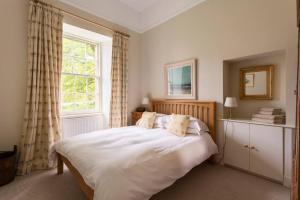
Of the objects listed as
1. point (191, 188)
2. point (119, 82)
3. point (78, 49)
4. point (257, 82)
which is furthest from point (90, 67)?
point (257, 82)

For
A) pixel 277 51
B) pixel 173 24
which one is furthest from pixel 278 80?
pixel 173 24

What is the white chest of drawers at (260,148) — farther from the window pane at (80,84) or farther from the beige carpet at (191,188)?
the window pane at (80,84)

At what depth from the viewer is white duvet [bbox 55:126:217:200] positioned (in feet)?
4.23

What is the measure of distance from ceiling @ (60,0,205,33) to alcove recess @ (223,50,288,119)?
142 centimetres

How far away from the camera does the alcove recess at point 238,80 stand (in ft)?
7.47

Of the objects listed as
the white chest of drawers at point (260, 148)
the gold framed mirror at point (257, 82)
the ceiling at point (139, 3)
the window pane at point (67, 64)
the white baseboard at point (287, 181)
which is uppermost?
the ceiling at point (139, 3)

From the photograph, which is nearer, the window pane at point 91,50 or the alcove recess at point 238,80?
the alcove recess at point 238,80

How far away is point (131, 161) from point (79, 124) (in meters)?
2.16

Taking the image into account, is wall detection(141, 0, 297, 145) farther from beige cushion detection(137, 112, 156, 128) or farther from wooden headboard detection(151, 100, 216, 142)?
beige cushion detection(137, 112, 156, 128)

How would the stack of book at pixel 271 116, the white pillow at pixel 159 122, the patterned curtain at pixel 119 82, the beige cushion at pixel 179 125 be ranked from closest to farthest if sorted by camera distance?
the stack of book at pixel 271 116
the beige cushion at pixel 179 125
the white pillow at pixel 159 122
the patterned curtain at pixel 119 82

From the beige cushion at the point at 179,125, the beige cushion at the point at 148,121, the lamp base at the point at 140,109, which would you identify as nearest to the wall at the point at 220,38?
the lamp base at the point at 140,109

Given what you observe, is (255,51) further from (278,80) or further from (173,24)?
(173,24)

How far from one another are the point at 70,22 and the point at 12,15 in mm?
839

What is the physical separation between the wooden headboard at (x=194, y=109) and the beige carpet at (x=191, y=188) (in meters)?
0.73
